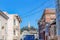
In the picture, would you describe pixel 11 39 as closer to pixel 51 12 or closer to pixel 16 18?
pixel 16 18

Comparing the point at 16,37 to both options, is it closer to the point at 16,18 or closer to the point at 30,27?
the point at 16,18

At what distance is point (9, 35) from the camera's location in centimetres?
5612

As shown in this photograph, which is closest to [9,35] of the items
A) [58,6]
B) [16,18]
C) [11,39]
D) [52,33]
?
[11,39]

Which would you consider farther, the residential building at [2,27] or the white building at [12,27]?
the white building at [12,27]

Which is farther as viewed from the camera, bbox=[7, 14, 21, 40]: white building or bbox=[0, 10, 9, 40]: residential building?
bbox=[7, 14, 21, 40]: white building

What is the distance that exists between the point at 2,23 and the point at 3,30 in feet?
4.96

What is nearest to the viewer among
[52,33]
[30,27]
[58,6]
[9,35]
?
[58,6]

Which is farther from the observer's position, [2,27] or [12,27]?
[12,27]

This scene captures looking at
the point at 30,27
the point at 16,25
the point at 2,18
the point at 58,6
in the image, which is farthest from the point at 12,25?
the point at 30,27

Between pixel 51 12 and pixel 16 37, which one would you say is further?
pixel 16 37

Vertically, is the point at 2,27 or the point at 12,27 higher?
the point at 12,27

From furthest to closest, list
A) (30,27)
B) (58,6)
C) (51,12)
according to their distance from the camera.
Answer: (30,27), (51,12), (58,6)

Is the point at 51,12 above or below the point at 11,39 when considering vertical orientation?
above

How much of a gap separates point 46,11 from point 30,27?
168ft
